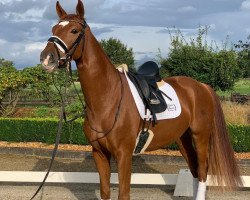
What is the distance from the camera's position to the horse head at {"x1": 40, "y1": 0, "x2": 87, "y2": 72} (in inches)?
163

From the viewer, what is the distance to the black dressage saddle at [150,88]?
4863 millimetres

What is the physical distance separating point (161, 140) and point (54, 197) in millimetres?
2513

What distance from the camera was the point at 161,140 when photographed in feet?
17.0

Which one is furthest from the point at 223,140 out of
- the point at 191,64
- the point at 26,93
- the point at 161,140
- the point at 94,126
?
the point at 191,64

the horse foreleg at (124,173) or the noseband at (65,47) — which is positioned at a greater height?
the noseband at (65,47)

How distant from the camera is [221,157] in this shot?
19.2 ft

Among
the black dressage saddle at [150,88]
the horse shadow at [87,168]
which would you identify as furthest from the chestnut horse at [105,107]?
the horse shadow at [87,168]

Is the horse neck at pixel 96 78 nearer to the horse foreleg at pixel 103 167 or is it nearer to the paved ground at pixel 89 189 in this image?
the horse foreleg at pixel 103 167

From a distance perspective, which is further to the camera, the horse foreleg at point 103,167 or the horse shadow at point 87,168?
the horse shadow at point 87,168

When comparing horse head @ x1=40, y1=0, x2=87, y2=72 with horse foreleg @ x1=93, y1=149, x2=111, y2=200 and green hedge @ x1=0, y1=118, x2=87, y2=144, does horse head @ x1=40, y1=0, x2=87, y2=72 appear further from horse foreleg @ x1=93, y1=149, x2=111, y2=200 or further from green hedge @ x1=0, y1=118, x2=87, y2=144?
green hedge @ x1=0, y1=118, x2=87, y2=144

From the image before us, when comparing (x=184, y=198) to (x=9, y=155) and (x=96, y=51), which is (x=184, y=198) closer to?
(x=96, y=51)

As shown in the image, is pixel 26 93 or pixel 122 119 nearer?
pixel 122 119

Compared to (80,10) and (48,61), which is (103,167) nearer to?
(48,61)

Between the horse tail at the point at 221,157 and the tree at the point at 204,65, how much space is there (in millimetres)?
18717
